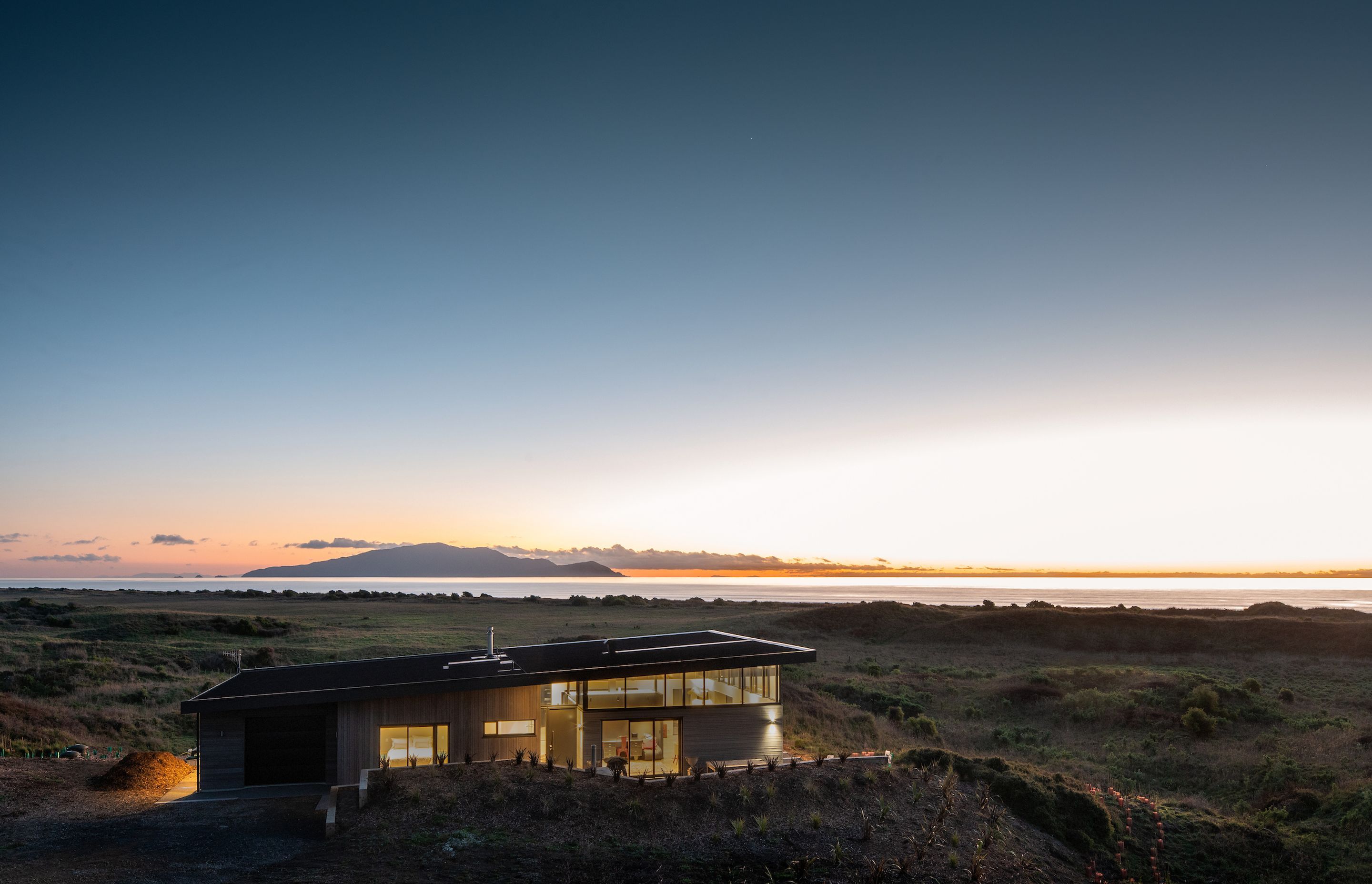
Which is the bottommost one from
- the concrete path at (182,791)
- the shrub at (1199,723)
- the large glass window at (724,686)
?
the shrub at (1199,723)

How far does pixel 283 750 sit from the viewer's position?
59.9ft

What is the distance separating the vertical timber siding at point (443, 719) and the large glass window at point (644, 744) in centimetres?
184

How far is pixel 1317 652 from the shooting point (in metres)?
45.3

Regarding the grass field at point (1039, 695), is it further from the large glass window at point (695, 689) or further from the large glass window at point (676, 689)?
the large glass window at point (676, 689)

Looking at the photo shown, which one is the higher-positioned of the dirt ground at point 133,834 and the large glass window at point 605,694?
the large glass window at point 605,694

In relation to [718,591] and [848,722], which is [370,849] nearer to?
[848,722]

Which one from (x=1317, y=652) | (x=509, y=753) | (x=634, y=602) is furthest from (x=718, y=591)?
(x=509, y=753)

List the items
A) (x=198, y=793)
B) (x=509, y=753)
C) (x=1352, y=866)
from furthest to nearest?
(x=509, y=753)
(x=198, y=793)
(x=1352, y=866)

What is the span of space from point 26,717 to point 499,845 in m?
19.8

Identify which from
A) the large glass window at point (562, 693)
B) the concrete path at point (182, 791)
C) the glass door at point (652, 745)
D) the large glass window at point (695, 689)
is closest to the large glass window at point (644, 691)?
the glass door at point (652, 745)

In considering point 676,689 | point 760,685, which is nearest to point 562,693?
point 676,689

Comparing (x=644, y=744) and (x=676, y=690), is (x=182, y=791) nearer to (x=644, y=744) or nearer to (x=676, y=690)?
(x=644, y=744)

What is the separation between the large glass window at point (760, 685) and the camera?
20.7 metres

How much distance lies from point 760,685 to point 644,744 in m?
3.39
